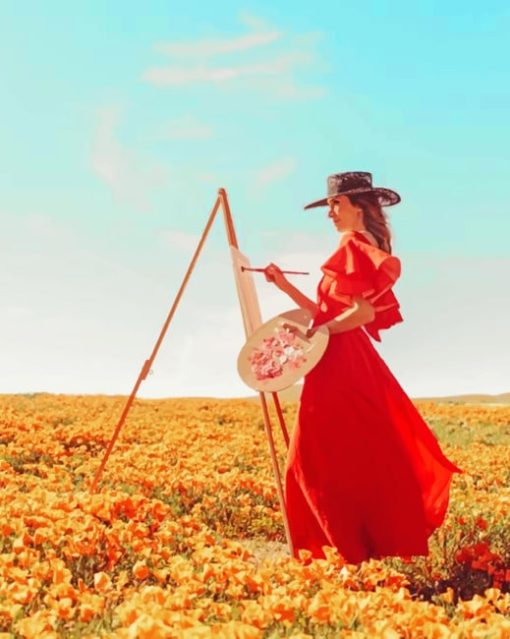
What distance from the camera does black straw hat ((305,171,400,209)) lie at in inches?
249

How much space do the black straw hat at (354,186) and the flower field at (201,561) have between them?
2.57 metres

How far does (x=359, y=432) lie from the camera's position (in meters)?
6.01

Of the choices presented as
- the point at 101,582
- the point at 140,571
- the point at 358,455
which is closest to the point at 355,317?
the point at 358,455

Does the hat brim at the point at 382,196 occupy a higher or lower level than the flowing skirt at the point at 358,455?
higher

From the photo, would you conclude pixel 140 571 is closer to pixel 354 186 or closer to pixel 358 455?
pixel 358 455

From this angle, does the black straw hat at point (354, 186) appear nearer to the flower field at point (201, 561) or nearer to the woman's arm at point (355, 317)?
the woman's arm at point (355, 317)

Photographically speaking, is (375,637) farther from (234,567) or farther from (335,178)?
(335,178)

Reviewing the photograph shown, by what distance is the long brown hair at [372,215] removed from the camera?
20.9 ft

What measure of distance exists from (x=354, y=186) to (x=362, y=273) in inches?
29.2

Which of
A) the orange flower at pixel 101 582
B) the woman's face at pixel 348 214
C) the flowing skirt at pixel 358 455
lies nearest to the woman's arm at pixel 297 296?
the flowing skirt at pixel 358 455

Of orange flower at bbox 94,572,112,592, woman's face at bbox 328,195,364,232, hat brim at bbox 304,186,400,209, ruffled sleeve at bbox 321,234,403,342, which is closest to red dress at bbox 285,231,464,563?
ruffled sleeve at bbox 321,234,403,342

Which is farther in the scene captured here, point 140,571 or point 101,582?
point 140,571

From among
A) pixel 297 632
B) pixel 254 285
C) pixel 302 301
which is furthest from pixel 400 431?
pixel 297 632

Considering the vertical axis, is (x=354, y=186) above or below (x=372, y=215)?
above
